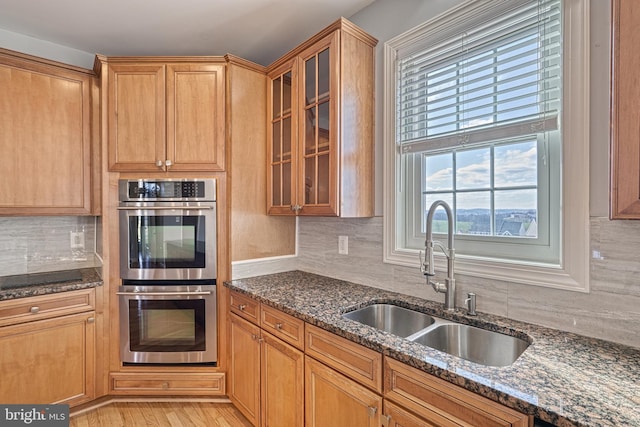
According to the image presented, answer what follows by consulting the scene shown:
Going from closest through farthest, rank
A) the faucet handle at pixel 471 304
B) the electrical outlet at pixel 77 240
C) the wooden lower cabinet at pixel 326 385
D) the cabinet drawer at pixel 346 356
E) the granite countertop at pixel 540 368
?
the granite countertop at pixel 540 368, the wooden lower cabinet at pixel 326 385, the cabinet drawer at pixel 346 356, the faucet handle at pixel 471 304, the electrical outlet at pixel 77 240

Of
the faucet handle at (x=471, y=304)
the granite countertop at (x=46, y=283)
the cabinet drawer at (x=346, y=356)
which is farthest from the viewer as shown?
the granite countertop at (x=46, y=283)

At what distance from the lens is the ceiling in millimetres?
2051

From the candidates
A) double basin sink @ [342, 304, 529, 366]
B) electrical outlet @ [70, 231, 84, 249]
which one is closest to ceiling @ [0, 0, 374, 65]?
electrical outlet @ [70, 231, 84, 249]

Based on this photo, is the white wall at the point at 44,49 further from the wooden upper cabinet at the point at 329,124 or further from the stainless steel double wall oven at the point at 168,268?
the wooden upper cabinet at the point at 329,124

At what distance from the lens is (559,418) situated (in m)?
0.79

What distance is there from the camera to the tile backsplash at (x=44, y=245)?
7.73ft

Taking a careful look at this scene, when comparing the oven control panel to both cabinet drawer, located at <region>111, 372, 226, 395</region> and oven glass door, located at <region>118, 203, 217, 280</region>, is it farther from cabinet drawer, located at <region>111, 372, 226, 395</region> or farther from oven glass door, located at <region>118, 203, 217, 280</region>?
cabinet drawer, located at <region>111, 372, 226, 395</region>

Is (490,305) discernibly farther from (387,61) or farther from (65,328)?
(65,328)

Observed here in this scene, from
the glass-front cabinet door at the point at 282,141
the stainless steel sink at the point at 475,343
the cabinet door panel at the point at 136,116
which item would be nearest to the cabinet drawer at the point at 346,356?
the stainless steel sink at the point at 475,343

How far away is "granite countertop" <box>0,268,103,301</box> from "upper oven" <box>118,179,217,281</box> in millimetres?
264

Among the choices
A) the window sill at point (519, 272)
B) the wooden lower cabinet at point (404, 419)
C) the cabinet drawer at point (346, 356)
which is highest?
the window sill at point (519, 272)

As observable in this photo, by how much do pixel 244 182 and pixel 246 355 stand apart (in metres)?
1.12

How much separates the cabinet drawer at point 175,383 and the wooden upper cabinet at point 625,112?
91.0 inches

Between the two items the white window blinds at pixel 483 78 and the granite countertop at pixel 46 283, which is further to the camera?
the granite countertop at pixel 46 283
